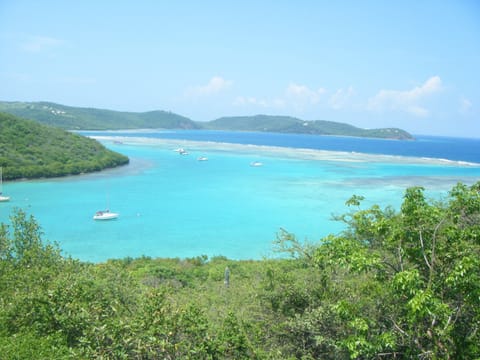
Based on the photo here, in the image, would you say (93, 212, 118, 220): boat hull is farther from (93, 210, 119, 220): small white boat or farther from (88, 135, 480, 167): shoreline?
(88, 135, 480, 167): shoreline

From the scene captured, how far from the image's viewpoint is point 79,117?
141125mm

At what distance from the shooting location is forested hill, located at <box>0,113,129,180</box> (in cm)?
4038

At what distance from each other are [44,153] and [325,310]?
47064mm

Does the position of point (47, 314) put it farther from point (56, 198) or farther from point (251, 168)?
point (251, 168)

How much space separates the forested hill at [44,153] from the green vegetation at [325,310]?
1454 inches

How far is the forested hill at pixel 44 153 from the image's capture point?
4038cm

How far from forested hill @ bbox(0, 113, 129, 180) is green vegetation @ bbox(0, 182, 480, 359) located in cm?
3693

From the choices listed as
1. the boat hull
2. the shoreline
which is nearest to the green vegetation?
the boat hull

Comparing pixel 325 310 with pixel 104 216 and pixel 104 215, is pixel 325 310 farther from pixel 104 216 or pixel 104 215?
pixel 104 215

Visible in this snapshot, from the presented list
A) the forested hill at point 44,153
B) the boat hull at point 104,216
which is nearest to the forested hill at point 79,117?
the forested hill at point 44,153

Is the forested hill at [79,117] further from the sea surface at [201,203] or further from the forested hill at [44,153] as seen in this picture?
the sea surface at [201,203]

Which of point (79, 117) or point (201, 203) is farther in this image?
point (79, 117)

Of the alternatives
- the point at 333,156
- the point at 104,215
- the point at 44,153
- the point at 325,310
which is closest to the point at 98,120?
the point at 333,156

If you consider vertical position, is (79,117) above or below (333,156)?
above
